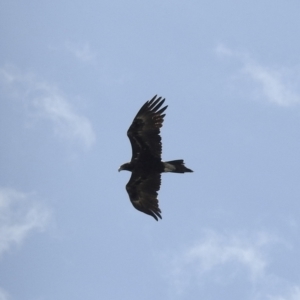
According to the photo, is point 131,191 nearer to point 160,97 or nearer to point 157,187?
point 157,187

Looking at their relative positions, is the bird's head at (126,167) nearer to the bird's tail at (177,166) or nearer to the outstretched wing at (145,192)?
the outstretched wing at (145,192)

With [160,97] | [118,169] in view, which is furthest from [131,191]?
[160,97]

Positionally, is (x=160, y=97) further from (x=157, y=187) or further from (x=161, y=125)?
(x=157, y=187)

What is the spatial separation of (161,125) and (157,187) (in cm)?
284

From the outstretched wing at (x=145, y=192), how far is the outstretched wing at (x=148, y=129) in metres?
1.35

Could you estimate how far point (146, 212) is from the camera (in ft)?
128

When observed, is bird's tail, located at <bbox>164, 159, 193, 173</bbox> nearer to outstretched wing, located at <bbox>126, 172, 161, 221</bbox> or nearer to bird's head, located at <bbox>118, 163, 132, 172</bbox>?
outstretched wing, located at <bbox>126, 172, 161, 221</bbox>

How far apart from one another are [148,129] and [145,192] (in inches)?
113

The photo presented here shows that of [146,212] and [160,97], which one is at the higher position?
[160,97]

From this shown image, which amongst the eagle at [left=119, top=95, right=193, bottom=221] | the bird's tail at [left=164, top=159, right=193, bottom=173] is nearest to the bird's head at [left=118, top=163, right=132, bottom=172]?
the eagle at [left=119, top=95, right=193, bottom=221]

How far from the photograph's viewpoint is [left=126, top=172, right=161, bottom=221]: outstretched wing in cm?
3906

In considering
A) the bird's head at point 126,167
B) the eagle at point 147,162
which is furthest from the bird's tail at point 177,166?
the bird's head at point 126,167

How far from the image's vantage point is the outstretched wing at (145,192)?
1538 inches

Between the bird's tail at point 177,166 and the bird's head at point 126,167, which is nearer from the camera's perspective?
the bird's tail at point 177,166
